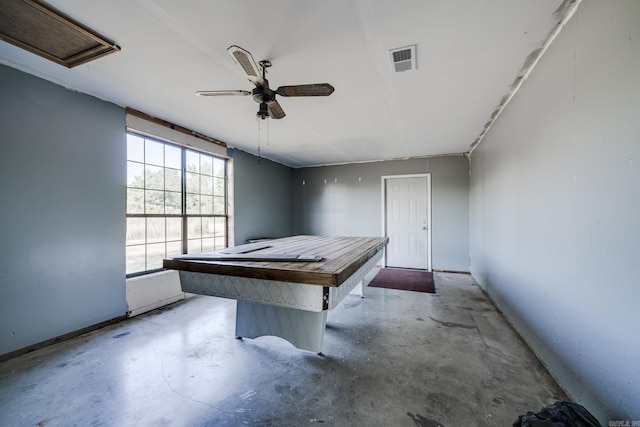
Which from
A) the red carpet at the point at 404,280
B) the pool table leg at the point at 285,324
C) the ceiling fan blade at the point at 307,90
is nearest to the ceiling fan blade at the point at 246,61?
the ceiling fan blade at the point at 307,90

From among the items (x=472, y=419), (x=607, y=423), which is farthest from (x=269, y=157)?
(x=607, y=423)

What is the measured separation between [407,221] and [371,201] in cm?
91

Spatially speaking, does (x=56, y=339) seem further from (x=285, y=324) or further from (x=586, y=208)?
(x=586, y=208)

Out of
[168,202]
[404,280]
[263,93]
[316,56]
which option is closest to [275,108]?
[263,93]

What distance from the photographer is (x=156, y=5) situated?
1469 millimetres

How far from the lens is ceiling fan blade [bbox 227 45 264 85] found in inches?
55.4

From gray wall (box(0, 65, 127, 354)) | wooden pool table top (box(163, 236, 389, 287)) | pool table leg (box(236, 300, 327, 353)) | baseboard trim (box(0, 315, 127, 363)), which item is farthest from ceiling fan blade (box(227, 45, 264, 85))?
baseboard trim (box(0, 315, 127, 363))

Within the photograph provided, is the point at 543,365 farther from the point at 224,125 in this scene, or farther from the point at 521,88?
the point at 224,125

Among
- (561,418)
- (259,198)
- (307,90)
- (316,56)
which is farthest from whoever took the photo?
(259,198)

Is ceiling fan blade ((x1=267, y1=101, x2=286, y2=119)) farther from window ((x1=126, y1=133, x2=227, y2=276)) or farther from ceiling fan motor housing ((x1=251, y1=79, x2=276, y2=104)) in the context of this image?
window ((x1=126, y1=133, x2=227, y2=276))

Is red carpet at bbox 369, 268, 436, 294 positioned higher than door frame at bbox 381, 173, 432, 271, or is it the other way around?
door frame at bbox 381, 173, 432, 271

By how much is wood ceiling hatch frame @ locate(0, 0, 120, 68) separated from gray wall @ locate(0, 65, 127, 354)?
1.94 feet

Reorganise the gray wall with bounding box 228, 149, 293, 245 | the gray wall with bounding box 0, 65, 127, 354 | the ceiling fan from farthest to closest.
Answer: the gray wall with bounding box 228, 149, 293, 245 → the gray wall with bounding box 0, 65, 127, 354 → the ceiling fan

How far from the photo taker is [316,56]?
1.92m
